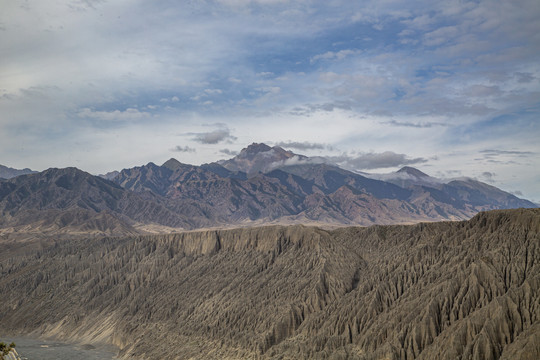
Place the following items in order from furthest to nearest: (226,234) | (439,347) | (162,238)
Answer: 1. (162,238)
2. (226,234)
3. (439,347)

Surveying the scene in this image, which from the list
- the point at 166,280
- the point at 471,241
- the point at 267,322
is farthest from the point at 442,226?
the point at 166,280

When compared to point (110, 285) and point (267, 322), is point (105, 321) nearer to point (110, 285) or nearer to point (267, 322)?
point (110, 285)

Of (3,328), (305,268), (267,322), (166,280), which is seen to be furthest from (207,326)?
(3,328)

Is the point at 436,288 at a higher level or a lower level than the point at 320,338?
higher

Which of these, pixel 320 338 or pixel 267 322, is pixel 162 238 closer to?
pixel 267 322

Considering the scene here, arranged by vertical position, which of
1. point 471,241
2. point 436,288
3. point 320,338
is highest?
point 471,241

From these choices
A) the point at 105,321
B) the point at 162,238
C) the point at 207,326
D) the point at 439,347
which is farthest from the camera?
the point at 162,238

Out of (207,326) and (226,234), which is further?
(226,234)
